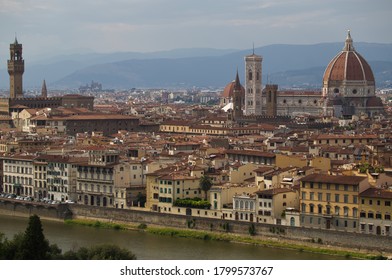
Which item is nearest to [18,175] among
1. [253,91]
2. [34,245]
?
[34,245]

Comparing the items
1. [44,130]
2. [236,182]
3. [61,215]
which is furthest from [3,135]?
[236,182]

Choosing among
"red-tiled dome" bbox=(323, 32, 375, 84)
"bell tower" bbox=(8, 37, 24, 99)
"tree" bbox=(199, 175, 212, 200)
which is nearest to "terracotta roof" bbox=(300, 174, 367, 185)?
"tree" bbox=(199, 175, 212, 200)

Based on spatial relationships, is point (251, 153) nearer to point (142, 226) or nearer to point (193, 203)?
point (193, 203)

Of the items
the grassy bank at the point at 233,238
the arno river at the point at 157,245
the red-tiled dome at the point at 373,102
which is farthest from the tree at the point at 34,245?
the red-tiled dome at the point at 373,102

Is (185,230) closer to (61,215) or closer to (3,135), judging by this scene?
(61,215)

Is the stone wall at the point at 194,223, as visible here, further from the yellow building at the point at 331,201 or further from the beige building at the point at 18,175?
the beige building at the point at 18,175

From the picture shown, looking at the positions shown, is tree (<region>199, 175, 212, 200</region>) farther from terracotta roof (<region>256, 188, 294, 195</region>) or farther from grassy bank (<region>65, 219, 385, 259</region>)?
terracotta roof (<region>256, 188, 294, 195</region>)
